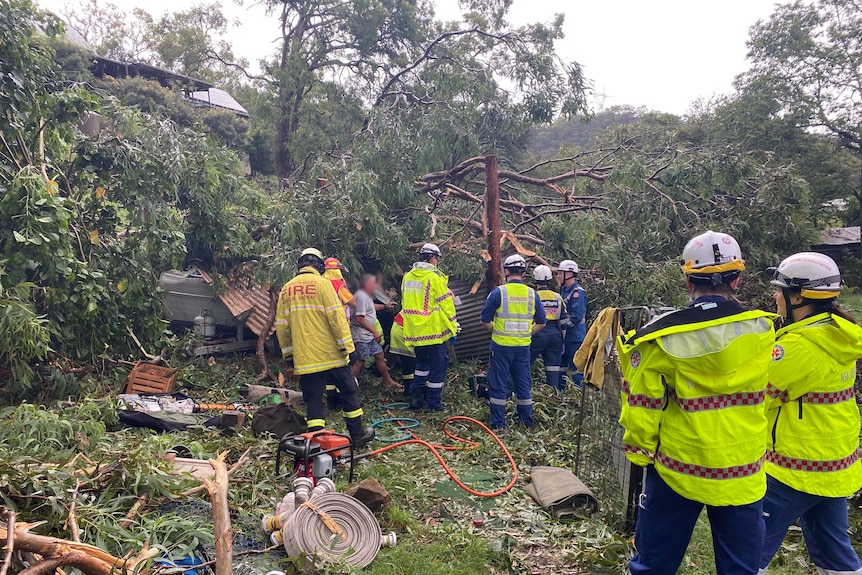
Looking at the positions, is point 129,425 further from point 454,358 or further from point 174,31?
point 174,31

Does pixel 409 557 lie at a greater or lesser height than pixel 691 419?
lesser

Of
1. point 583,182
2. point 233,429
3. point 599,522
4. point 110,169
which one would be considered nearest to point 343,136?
point 583,182

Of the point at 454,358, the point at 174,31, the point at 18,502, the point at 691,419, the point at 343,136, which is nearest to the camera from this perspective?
the point at 691,419

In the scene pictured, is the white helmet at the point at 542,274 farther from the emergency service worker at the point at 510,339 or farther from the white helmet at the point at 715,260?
the white helmet at the point at 715,260

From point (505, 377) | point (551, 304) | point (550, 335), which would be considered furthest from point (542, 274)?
point (505, 377)

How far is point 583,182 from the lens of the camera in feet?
31.5

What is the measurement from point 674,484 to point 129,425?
4138 millimetres

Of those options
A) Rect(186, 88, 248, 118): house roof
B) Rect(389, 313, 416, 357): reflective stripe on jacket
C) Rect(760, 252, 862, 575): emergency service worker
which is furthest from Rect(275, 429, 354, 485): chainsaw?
Rect(186, 88, 248, 118): house roof

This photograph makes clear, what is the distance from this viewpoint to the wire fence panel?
3.29 metres

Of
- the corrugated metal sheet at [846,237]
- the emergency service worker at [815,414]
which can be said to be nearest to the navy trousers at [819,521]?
the emergency service worker at [815,414]

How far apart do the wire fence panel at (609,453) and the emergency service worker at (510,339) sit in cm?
110

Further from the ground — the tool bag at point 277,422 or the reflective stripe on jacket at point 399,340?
the reflective stripe on jacket at point 399,340

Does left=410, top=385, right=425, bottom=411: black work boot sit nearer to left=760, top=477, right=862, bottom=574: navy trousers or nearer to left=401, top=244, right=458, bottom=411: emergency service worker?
left=401, top=244, right=458, bottom=411: emergency service worker

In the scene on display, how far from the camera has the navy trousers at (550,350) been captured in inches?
239
